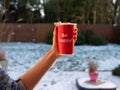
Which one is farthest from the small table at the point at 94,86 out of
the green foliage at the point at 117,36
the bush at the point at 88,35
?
the green foliage at the point at 117,36

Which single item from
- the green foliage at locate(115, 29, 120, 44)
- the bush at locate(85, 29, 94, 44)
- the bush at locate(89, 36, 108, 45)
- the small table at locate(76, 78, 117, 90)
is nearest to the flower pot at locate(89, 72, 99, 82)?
the small table at locate(76, 78, 117, 90)

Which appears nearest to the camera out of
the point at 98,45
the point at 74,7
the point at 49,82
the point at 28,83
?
the point at 28,83

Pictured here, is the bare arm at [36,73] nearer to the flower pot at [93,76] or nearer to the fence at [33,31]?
the flower pot at [93,76]

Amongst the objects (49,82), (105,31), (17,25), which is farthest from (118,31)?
(49,82)

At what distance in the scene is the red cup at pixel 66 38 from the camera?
1262mm

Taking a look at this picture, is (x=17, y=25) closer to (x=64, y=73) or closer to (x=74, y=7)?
(x=74, y=7)

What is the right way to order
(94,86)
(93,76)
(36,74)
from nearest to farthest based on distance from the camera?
(36,74)
(94,86)
(93,76)

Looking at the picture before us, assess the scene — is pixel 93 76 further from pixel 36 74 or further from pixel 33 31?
pixel 33 31

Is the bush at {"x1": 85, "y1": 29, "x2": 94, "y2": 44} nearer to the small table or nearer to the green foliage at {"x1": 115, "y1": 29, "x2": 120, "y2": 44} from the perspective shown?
the green foliage at {"x1": 115, "y1": 29, "x2": 120, "y2": 44}

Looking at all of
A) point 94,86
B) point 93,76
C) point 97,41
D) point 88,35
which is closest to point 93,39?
point 97,41

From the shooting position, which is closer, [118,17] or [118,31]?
[118,31]

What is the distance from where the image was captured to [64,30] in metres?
1.27

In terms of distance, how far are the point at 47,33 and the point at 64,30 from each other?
60.0 feet

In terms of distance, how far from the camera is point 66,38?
1.26 metres
